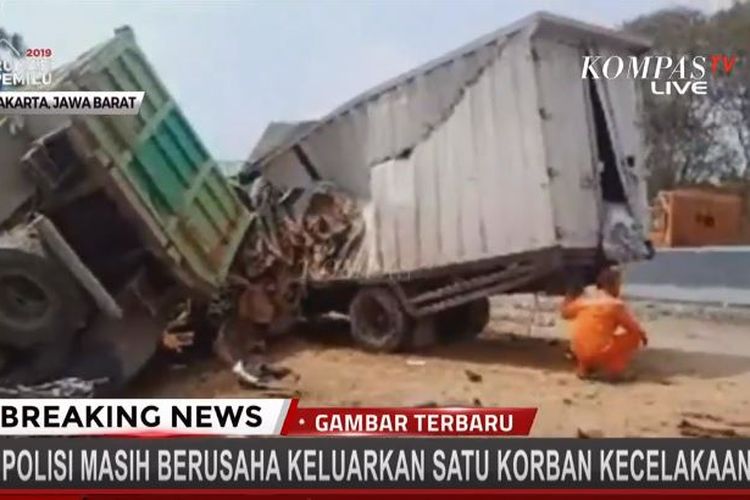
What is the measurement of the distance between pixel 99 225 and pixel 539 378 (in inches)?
67.3

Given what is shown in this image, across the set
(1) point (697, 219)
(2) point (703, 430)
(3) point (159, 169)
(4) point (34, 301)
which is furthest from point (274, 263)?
(2) point (703, 430)

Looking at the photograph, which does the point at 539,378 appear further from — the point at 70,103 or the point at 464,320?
the point at 70,103

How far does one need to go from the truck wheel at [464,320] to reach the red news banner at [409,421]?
70 cm

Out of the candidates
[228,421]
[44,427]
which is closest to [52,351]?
[44,427]

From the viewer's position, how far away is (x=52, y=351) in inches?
148

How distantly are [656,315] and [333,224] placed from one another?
1.34m

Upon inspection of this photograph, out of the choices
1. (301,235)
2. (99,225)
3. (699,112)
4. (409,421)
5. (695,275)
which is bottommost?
(409,421)

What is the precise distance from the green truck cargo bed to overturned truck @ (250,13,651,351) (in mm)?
225

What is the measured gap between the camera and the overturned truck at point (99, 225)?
142 inches

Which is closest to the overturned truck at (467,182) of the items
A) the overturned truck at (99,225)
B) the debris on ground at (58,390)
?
the overturned truck at (99,225)

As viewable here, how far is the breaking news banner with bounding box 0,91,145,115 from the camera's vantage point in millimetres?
3494

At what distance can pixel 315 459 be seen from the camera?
11.3 ft

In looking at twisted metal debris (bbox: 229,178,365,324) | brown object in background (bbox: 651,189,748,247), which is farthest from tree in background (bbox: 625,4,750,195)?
twisted metal debris (bbox: 229,178,365,324)

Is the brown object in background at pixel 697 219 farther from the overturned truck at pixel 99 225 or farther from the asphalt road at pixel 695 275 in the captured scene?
the overturned truck at pixel 99 225
